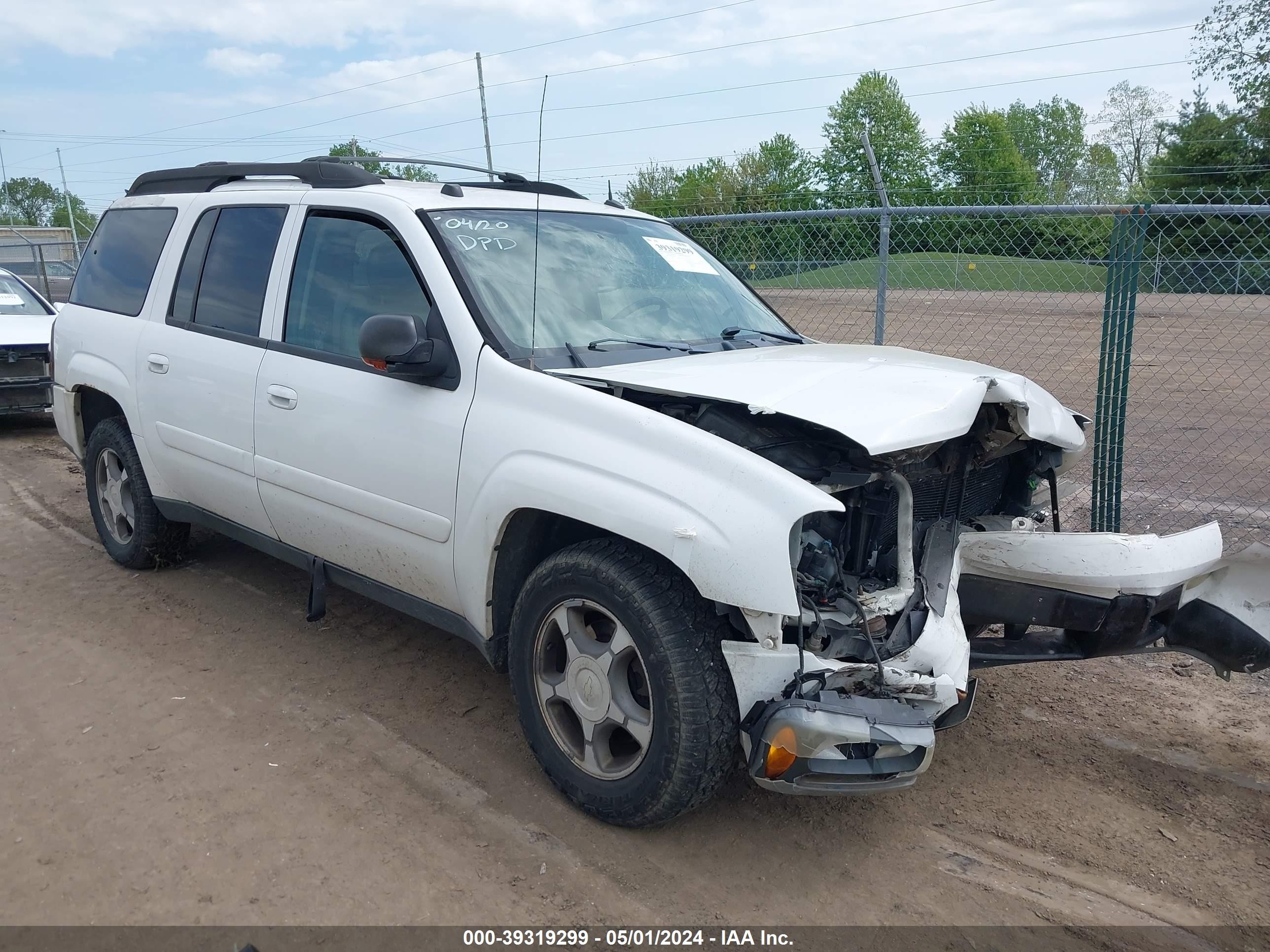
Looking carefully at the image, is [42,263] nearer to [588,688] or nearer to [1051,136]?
[588,688]

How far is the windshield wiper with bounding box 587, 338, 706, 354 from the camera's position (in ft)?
12.1

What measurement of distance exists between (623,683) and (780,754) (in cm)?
61

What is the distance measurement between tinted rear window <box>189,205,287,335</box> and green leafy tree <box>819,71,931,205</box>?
956 cm

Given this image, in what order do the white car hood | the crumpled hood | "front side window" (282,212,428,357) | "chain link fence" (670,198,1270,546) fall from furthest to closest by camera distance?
the white car hood
"chain link fence" (670,198,1270,546)
"front side window" (282,212,428,357)
the crumpled hood

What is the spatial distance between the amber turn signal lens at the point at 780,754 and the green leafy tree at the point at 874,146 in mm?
10870

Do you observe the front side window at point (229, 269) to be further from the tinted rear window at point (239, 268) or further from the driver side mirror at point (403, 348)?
the driver side mirror at point (403, 348)

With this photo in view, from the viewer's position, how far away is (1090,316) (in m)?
23.1

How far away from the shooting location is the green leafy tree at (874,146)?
31.3 m

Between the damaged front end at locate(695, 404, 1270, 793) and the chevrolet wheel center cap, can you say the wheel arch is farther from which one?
the damaged front end at locate(695, 404, 1270, 793)

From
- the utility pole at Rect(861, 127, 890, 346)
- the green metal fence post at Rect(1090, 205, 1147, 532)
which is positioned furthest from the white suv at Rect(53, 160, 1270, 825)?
the utility pole at Rect(861, 127, 890, 346)

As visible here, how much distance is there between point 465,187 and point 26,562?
3638 mm

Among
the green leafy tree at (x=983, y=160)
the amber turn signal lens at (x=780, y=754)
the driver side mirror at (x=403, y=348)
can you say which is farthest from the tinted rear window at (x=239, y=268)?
the green leafy tree at (x=983, y=160)

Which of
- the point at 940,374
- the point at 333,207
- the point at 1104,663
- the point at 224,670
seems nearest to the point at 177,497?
the point at 224,670

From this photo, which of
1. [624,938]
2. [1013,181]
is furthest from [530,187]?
[1013,181]
